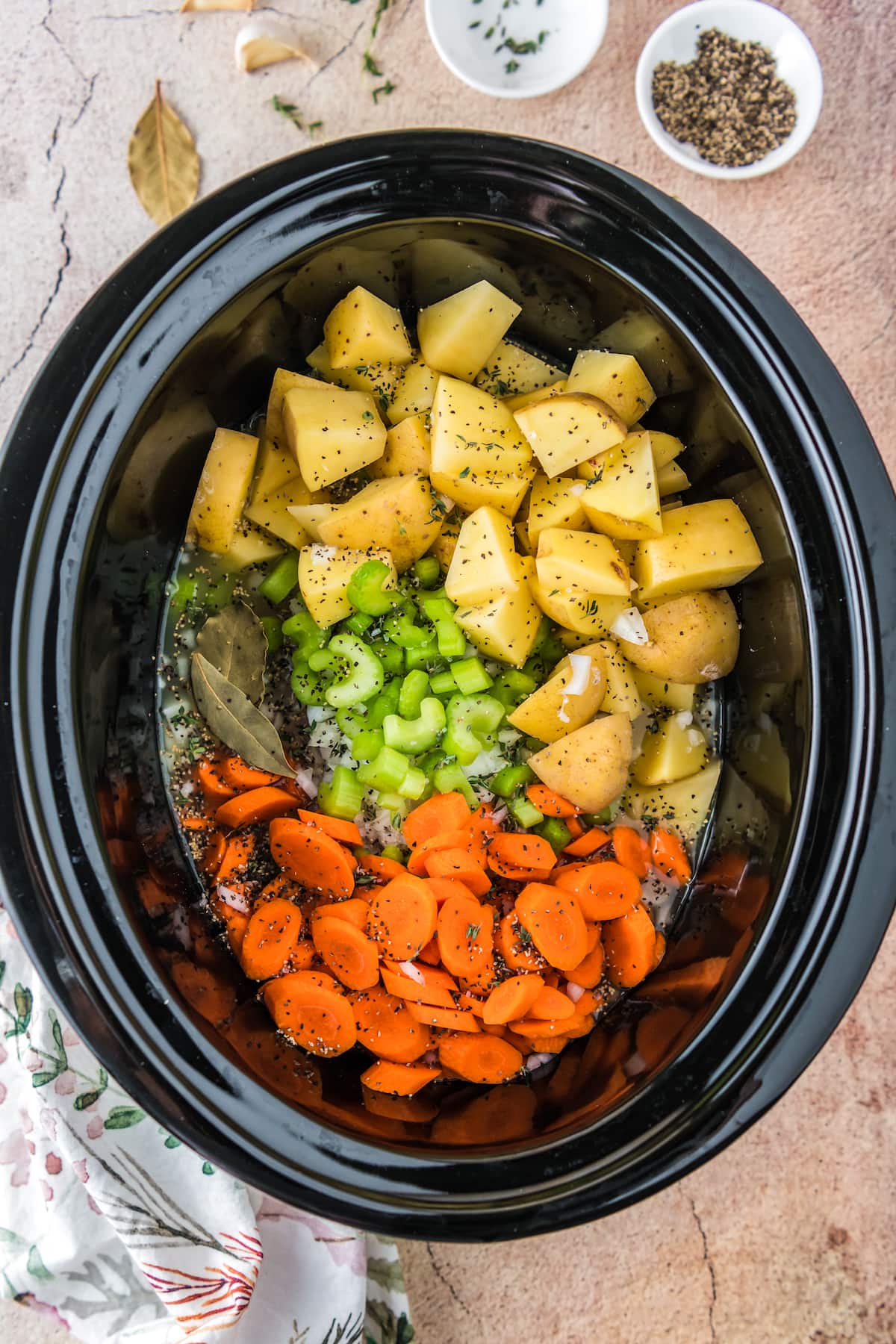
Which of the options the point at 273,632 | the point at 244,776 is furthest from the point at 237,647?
the point at 244,776

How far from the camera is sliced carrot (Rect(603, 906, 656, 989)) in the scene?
4.52ft

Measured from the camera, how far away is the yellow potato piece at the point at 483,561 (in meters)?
1.31

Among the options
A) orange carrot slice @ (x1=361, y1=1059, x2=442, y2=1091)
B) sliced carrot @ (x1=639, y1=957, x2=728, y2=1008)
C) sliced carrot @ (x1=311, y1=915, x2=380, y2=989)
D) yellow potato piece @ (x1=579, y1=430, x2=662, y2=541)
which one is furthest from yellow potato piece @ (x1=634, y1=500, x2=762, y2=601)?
orange carrot slice @ (x1=361, y1=1059, x2=442, y2=1091)

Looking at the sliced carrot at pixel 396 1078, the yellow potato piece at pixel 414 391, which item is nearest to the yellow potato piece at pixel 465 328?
the yellow potato piece at pixel 414 391

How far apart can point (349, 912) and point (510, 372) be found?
82 cm

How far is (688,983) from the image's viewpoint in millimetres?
1330

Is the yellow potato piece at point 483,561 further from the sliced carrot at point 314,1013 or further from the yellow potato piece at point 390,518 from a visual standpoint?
the sliced carrot at point 314,1013

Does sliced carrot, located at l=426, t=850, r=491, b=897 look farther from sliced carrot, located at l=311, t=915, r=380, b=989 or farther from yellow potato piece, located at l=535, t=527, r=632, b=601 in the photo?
yellow potato piece, located at l=535, t=527, r=632, b=601

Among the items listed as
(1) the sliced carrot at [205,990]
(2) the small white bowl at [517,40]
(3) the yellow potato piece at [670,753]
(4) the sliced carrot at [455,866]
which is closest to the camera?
(1) the sliced carrot at [205,990]

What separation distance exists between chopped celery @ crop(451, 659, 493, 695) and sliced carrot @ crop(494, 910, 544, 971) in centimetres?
32

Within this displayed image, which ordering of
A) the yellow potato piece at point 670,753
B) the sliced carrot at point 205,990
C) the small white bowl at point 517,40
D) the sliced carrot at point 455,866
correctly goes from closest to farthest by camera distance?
1. the sliced carrot at point 205,990
2. the sliced carrot at point 455,866
3. the yellow potato piece at point 670,753
4. the small white bowl at point 517,40

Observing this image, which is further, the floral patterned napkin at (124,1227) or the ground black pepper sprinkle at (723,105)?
the ground black pepper sprinkle at (723,105)

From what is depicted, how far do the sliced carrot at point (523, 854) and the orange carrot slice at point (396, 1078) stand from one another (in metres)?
0.29

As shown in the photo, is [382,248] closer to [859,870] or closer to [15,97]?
[15,97]
